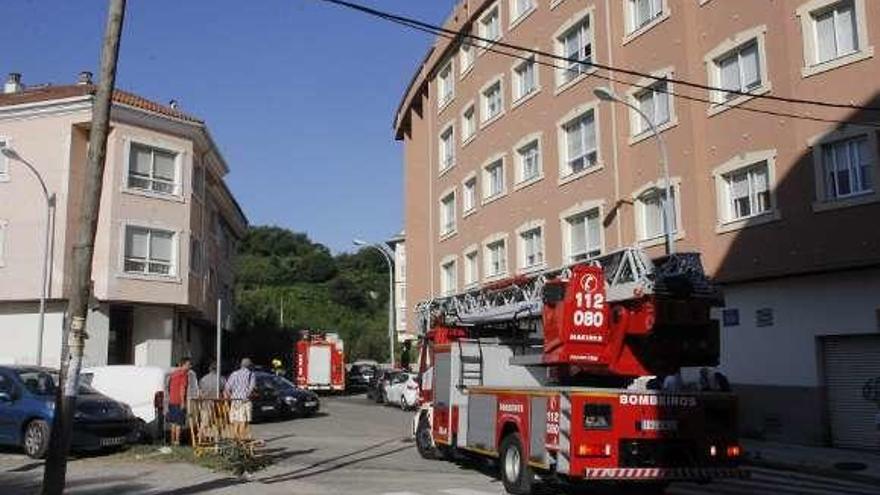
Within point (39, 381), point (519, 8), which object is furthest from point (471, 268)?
point (39, 381)

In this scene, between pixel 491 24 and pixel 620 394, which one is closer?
pixel 620 394

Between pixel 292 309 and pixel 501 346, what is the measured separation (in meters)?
79.6

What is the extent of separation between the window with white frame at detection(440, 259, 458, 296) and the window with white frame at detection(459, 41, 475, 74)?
26.0ft

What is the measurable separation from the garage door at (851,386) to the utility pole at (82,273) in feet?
52.0

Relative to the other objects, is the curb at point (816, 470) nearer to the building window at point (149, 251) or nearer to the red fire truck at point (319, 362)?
the building window at point (149, 251)

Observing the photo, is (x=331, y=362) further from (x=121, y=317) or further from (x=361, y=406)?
(x=121, y=317)

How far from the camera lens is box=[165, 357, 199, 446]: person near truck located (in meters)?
19.5

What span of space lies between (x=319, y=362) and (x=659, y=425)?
35.7 m

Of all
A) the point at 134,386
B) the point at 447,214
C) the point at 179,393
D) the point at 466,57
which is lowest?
the point at 179,393

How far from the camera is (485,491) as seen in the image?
13.6 metres

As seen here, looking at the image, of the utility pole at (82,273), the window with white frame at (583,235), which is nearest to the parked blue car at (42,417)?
the utility pole at (82,273)

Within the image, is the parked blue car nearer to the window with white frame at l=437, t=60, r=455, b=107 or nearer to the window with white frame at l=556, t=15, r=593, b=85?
the window with white frame at l=556, t=15, r=593, b=85

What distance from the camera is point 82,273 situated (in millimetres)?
10906

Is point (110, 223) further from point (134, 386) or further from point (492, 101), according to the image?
point (492, 101)
